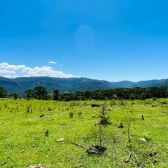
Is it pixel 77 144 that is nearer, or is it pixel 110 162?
pixel 110 162

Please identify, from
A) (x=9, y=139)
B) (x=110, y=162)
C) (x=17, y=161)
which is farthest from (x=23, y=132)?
(x=110, y=162)

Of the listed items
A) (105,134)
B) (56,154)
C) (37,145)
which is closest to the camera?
(56,154)

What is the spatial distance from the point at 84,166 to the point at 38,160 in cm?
312

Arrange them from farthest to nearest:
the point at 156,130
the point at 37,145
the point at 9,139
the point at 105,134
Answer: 1. the point at 156,130
2. the point at 105,134
3. the point at 9,139
4. the point at 37,145

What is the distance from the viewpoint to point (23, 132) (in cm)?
1147

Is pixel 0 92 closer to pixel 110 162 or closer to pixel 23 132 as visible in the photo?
Result: pixel 23 132

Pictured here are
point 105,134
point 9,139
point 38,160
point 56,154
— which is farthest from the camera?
point 105,134

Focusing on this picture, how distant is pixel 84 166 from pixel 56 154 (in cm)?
235

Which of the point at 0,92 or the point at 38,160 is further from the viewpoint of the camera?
the point at 0,92

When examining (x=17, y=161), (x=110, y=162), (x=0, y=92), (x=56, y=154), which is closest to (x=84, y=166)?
(x=110, y=162)

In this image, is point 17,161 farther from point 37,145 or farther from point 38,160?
point 37,145

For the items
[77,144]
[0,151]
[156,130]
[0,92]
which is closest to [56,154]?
[77,144]

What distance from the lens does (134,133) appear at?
11.1 meters

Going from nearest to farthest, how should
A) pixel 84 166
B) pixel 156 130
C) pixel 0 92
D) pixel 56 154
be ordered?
pixel 84 166, pixel 56 154, pixel 156 130, pixel 0 92
